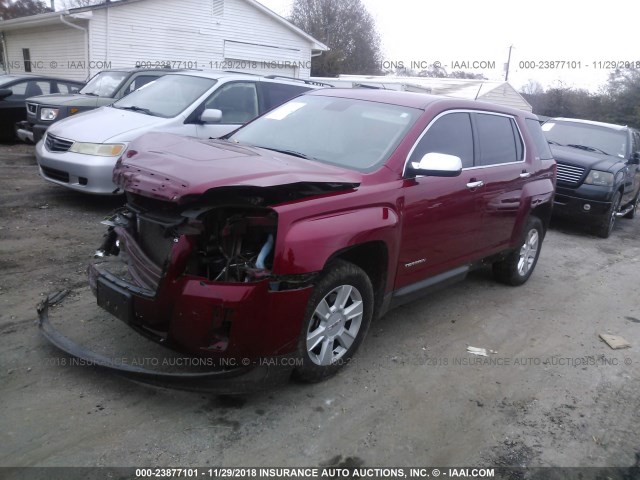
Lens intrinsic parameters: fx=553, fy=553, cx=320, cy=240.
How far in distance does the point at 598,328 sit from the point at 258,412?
355 centimetres

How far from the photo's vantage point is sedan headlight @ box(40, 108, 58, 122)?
918 centimetres

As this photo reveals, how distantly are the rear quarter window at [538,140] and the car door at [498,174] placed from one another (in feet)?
1.28

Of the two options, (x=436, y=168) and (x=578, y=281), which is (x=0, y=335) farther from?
(x=578, y=281)

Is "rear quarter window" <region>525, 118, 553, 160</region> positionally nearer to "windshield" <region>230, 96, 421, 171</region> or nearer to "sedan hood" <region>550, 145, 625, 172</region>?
"windshield" <region>230, 96, 421, 171</region>

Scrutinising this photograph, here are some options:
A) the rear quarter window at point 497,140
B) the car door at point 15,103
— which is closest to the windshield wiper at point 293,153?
the rear quarter window at point 497,140

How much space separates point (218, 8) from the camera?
69.8ft

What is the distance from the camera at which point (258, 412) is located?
10.7ft

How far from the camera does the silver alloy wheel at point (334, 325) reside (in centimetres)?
342

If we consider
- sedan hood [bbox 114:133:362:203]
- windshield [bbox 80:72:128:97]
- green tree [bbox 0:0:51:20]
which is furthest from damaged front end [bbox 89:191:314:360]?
green tree [bbox 0:0:51:20]

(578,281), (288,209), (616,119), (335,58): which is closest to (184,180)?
(288,209)

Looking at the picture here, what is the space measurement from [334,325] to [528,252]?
3392mm

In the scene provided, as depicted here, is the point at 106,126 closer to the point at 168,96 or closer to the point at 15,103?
the point at 168,96

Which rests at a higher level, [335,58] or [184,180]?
[335,58]

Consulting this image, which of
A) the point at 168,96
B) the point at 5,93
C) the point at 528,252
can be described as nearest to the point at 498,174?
the point at 528,252
